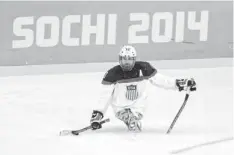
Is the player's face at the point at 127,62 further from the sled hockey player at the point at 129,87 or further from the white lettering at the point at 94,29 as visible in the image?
the white lettering at the point at 94,29

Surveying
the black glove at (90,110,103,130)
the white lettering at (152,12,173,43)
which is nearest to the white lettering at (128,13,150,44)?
the white lettering at (152,12,173,43)

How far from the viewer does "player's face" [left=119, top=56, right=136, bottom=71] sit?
517 centimetres

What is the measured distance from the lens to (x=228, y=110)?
6.18 metres

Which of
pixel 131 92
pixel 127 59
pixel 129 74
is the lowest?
pixel 131 92

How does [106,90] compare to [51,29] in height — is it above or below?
below

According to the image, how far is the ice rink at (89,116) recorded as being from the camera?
4.83m

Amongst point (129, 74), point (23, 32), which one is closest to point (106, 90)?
point (129, 74)

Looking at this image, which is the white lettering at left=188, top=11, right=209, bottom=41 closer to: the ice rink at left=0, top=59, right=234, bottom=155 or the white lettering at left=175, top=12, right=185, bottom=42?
the white lettering at left=175, top=12, right=185, bottom=42

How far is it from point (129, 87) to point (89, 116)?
76 cm

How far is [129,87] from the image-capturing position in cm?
522

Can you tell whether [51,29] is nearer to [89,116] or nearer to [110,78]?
[89,116]

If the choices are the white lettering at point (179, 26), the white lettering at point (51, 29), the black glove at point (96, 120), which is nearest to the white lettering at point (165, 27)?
the white lettering at point (179, 26)

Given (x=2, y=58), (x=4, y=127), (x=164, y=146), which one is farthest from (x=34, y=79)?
(x=164, y=146)

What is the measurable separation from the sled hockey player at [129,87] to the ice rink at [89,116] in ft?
0.40
